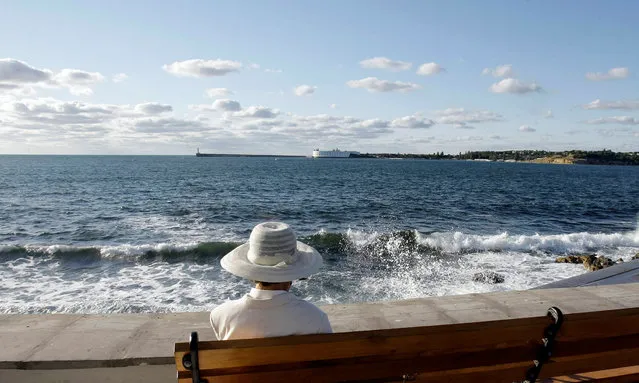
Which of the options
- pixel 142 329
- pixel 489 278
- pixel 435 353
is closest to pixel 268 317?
pixel 435 353

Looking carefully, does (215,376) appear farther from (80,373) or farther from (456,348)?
(80,373)

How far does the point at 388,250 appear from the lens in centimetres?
1561

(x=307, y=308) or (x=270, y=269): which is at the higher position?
(x=270, y=269)

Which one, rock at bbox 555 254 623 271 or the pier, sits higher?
the pier

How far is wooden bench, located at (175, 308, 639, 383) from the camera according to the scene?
6.54 feet

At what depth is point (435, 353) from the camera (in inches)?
86.8

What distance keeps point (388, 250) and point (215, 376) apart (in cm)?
1392

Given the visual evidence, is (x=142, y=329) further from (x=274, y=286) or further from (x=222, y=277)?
(x=222, y=277)

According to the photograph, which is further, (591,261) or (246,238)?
(246,238)

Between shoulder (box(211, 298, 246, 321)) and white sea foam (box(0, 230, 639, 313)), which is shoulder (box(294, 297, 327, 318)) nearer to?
shoulder (box(211, 298, 246, 321))

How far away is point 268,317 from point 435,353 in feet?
2.72

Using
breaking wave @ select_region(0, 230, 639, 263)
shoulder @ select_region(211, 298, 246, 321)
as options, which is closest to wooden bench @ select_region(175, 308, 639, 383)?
shoulder @ select_region(211, 298, 246, 321)

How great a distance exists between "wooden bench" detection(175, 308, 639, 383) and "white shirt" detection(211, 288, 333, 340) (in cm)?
20

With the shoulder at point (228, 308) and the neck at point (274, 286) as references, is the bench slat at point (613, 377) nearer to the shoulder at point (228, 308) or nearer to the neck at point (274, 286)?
the neck at point (274, 286)
